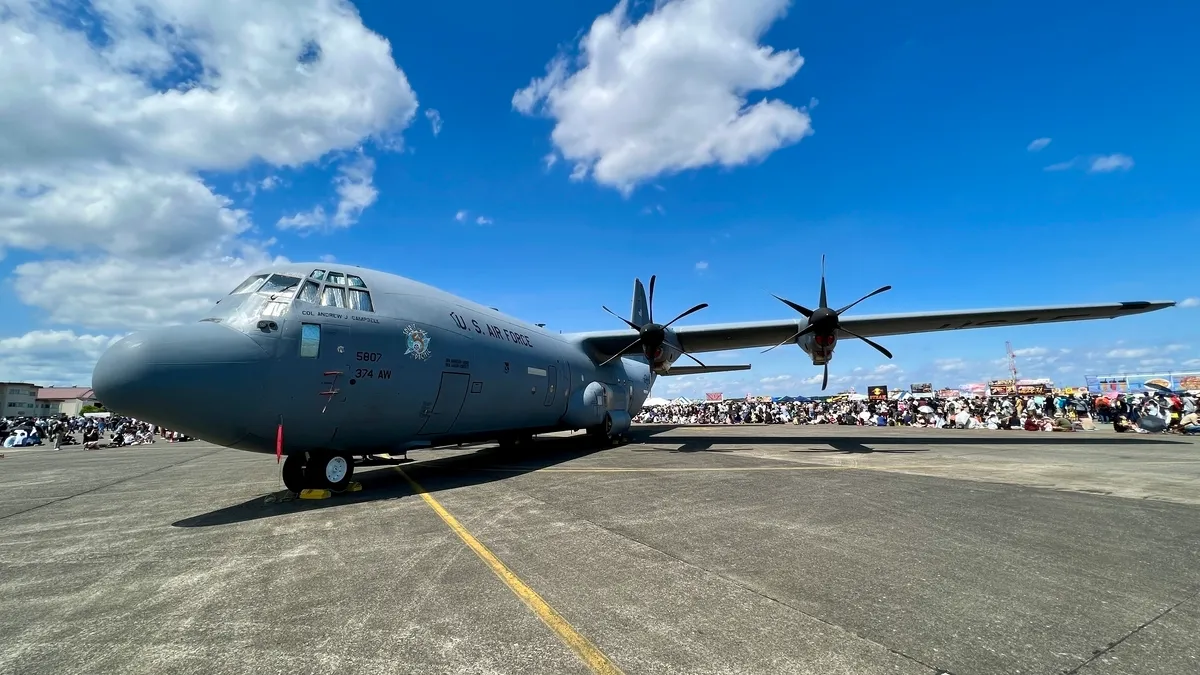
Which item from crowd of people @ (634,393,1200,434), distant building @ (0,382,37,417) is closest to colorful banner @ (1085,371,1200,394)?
crowd of people @ (634,393,1200,434)

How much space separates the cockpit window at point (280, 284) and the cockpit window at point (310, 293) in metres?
0.14

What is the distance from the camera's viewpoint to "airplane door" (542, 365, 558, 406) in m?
15.7

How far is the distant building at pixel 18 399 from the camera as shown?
7931 centimetres

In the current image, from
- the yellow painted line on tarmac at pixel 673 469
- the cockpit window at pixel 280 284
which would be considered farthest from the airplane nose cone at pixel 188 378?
the yellow painted line on tarmac at pixel 673 469

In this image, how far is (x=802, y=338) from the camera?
18.0m

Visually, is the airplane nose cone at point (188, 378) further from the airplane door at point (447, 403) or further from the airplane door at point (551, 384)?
the airplane door at point (551, 384)

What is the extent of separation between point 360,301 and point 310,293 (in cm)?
88

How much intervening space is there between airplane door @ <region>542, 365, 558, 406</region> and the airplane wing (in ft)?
13.2

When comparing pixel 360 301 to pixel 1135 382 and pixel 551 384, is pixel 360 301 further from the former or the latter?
pixel 1135 382

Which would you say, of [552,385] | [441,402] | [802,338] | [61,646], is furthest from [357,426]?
[802,338]

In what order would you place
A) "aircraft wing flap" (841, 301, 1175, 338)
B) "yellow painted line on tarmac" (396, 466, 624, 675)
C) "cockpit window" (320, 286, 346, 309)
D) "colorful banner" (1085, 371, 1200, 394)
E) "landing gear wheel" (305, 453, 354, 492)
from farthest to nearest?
"colorful banner" (1085, 371, 1200, 394) < "aircraft wing flap" (841, 301, 1175, 338) < "landing gear wheel" (305, 453, 354, 492) < "cockpit window" (320, 286, 346, 309) < "yellow painted line on tarmac" (396, 466, 624, 675)

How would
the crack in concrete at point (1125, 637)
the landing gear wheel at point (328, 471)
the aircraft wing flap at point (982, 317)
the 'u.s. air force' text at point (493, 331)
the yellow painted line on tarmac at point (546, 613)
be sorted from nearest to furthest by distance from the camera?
the crack in concrete at point (1125, 637) → the yellow painted line on tarmac at point (546, 613) → the landing gear wheel at point (328, 471) → the 'u.s. air force' text at point (493, 331) → the aircraft wing flap at point (982, 317)

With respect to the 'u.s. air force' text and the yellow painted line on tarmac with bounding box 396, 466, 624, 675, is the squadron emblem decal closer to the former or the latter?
the 'u.s. air force' text

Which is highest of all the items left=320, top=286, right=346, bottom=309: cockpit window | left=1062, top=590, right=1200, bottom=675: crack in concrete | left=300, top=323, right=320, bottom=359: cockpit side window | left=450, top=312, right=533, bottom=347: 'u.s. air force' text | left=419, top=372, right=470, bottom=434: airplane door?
left=320, top=286, right=346, bottom=309: cockpit window
